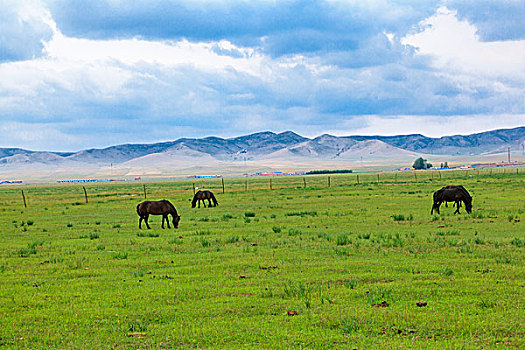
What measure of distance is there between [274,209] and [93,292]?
2609 centimetres

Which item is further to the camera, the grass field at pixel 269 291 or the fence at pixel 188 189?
the fence at pixel 188 189

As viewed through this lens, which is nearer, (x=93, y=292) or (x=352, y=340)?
(x=352, y=340)

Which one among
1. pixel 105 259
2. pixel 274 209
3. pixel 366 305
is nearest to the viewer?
pixel 366 305

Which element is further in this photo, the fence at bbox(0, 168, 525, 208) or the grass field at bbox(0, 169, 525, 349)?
the fence at bbox(0, 168, 525, 208)

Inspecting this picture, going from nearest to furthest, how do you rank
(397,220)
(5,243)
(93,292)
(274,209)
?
1. (93,292)
2. (5,243)
3. (397,220)
4. (274,209)

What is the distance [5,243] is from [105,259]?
791 centimetres

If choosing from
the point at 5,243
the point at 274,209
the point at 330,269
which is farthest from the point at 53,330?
the point at 274,209

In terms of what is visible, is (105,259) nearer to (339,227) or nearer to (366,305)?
(366,305)

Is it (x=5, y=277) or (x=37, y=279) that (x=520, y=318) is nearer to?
(x=37, y=279)

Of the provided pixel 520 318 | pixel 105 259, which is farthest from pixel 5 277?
pixel 520 318

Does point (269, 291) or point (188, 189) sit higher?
point (188, 189)

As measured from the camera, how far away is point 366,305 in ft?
34.0

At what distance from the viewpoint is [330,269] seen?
14078 mm

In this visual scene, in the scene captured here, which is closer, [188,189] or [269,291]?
[269,291]
